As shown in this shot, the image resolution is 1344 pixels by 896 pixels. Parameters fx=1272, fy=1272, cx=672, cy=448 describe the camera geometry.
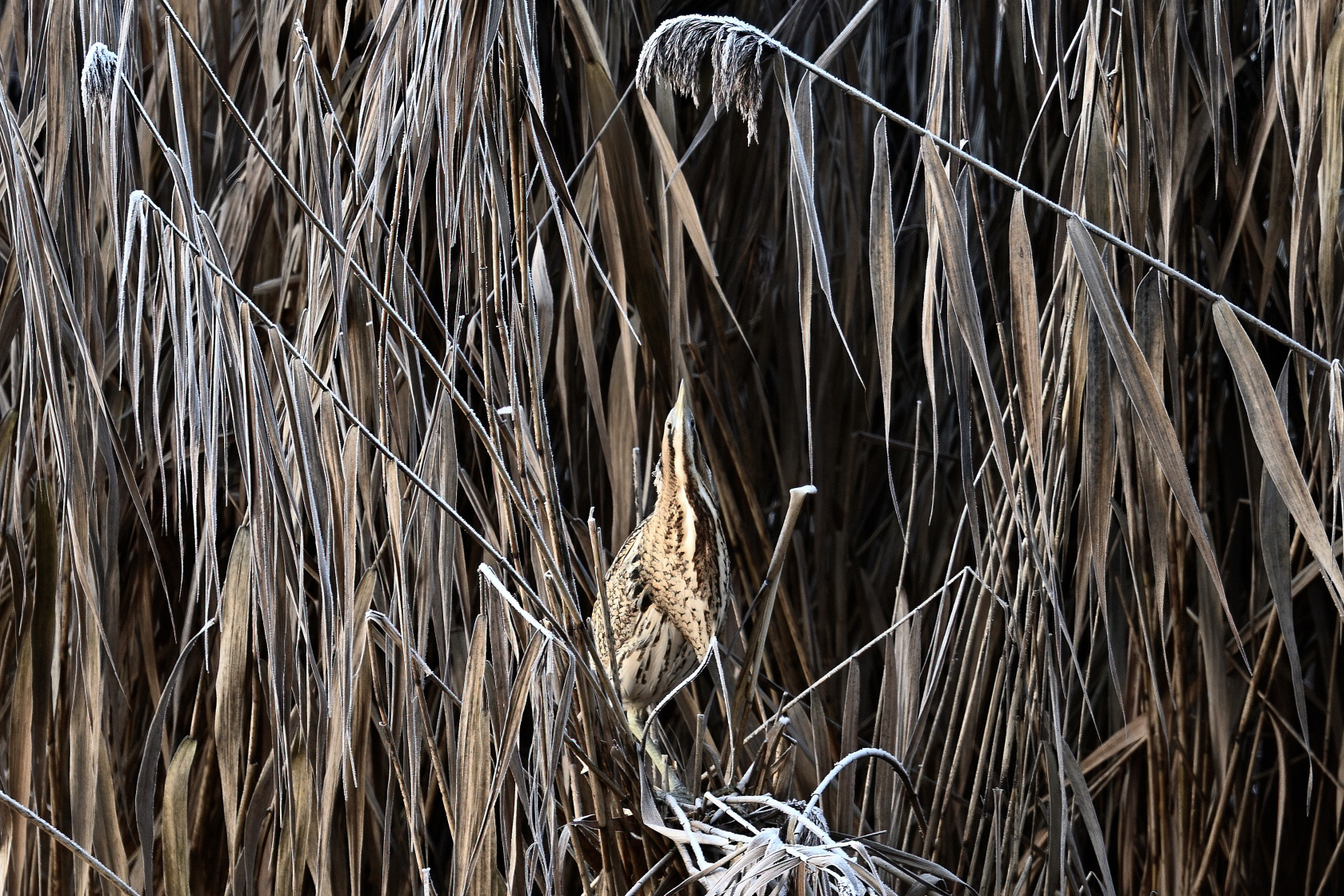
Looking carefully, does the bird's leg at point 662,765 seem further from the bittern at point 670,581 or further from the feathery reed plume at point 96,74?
the feathery reed plume at point 96,74

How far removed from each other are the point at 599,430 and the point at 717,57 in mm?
323

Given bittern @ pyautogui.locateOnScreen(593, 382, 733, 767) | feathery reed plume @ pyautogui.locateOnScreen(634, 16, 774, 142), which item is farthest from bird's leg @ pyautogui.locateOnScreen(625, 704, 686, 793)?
feathery reed plume @ pyautogui.locateOnScreen(634, 16, 774, 142)

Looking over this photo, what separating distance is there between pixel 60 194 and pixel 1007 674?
1.92ft

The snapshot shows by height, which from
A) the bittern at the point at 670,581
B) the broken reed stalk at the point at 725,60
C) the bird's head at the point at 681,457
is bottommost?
the bittern at the point at 670,581

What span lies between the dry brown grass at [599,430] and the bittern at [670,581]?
0.11 ft

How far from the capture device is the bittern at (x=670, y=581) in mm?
724

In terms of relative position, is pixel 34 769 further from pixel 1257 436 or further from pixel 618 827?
pixel 1257 436

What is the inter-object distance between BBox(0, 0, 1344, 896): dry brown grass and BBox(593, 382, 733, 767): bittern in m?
0.03

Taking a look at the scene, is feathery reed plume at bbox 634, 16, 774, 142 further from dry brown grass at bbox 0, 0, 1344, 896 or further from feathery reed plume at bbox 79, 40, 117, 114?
feathery reed plume at bbox 79, 40, 117, 114

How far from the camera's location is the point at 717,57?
1.50 feet

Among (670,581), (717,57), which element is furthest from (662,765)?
(717,57)

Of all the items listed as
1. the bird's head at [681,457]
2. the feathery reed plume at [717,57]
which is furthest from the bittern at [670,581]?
the feathery reed plume at [717,57]

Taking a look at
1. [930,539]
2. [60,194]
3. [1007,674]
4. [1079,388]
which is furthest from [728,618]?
[60,194]

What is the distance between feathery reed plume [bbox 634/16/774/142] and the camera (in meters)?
0.45
